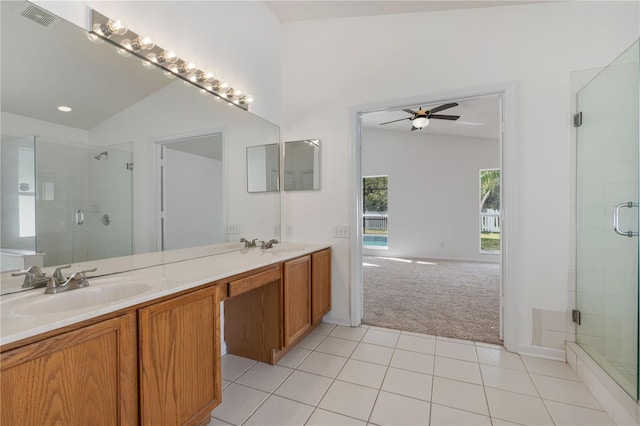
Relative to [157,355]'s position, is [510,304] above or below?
below

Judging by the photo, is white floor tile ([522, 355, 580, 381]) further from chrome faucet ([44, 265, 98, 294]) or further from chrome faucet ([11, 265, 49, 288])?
chrome faucet ([11, 265, 49, 288])

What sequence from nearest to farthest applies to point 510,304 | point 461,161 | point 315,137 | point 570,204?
point 570,204 → point 510,304 → point 315,137 → point 461,161

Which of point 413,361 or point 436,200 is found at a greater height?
point 436,200

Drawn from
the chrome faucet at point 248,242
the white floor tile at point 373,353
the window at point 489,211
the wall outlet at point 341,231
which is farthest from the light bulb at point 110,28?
the window at point 489,211

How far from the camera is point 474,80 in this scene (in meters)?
2.21

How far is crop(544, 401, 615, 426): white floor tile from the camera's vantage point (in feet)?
4.64

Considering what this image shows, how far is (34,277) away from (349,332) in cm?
217

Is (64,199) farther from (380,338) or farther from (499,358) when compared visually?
(499,358)

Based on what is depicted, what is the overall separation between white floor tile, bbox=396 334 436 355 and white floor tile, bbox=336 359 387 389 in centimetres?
39

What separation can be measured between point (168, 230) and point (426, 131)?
5863mm

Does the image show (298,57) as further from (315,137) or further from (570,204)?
(570,204)

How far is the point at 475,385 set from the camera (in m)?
1.73

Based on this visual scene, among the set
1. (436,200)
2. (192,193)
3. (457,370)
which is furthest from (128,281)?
(436,200)

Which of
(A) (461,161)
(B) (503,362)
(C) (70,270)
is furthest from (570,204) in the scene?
(A) (461,161)
